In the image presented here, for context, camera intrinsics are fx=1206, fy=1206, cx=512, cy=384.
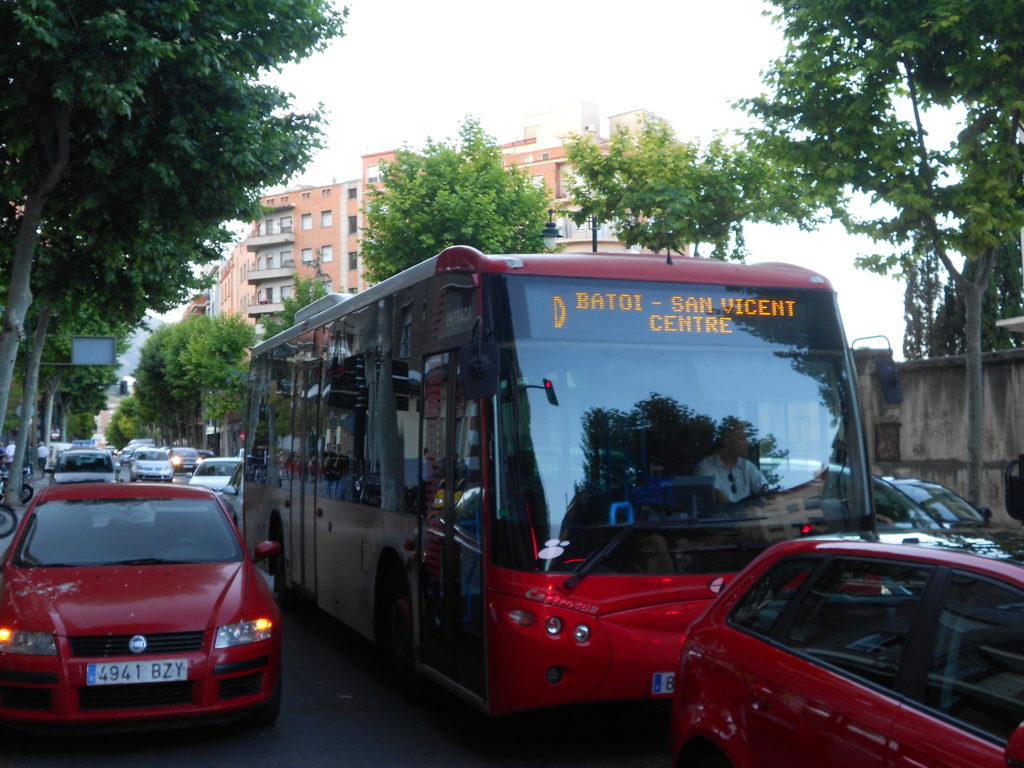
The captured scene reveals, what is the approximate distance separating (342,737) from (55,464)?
127 ft

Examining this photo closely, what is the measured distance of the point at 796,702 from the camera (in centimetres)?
384

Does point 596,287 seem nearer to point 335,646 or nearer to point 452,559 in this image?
point 452,559

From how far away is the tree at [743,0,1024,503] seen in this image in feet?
44.5

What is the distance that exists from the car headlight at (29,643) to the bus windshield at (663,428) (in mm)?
2460

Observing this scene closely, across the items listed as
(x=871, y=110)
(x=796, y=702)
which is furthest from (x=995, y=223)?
(x=796, y=702)

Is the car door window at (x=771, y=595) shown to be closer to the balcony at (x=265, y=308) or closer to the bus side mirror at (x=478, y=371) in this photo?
→ the bus side mirror at (x=478, y=371)

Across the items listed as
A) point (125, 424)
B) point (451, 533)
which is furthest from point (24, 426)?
point (125, 424)

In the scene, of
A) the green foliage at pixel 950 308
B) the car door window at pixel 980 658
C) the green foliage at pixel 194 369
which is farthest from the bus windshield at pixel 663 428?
the green foliage at pixel 194 369

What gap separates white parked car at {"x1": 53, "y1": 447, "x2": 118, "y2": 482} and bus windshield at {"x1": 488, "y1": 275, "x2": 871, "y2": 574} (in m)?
36.8

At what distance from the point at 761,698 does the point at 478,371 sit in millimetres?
2687

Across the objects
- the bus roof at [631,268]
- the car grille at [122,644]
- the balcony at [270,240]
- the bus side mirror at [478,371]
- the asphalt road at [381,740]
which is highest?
the balcony at [270,240]

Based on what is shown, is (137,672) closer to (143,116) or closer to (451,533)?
(451,533)

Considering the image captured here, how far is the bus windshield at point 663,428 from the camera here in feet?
21.2

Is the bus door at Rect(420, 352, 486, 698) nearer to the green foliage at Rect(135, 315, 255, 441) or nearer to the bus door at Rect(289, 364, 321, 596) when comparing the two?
the bus door at Rect(289, 364, 321, 596)
